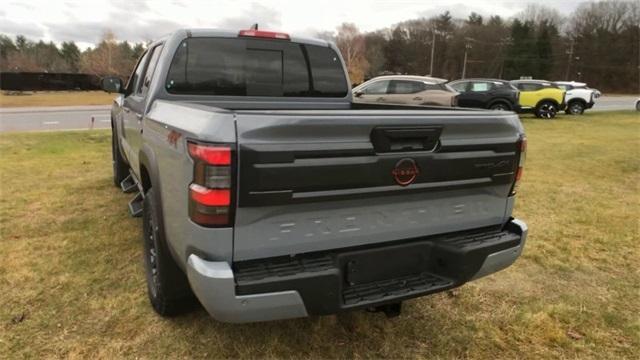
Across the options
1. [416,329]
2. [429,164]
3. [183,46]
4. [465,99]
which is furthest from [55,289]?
[465,99]

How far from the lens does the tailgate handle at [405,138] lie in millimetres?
2404

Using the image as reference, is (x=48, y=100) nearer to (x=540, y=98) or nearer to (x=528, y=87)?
(x=528, y=87)

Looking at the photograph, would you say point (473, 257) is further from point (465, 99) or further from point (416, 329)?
point (465, 99)

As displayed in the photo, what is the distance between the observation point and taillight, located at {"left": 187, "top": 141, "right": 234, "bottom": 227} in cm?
213

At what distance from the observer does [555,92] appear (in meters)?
20.5

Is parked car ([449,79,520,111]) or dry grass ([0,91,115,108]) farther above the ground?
parked car ([449,79,520,111])

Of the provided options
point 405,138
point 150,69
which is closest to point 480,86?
point 150,69

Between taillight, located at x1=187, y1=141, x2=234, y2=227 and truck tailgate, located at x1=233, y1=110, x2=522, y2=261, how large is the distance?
0.18ft

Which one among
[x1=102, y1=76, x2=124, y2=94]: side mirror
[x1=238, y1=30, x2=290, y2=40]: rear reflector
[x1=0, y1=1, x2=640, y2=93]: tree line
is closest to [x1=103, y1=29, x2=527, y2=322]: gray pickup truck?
[x1=238, y1=30, x2=290, y2=40]: rear reflector

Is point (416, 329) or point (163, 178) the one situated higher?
point (163, 178)

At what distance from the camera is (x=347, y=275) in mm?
2518

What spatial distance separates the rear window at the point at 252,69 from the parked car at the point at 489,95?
51.4 feet

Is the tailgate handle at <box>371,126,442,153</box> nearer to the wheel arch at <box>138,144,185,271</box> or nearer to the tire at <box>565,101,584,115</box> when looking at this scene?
the wheel arch at <box>138,144,185,271</box>

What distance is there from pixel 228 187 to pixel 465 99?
18449mm
